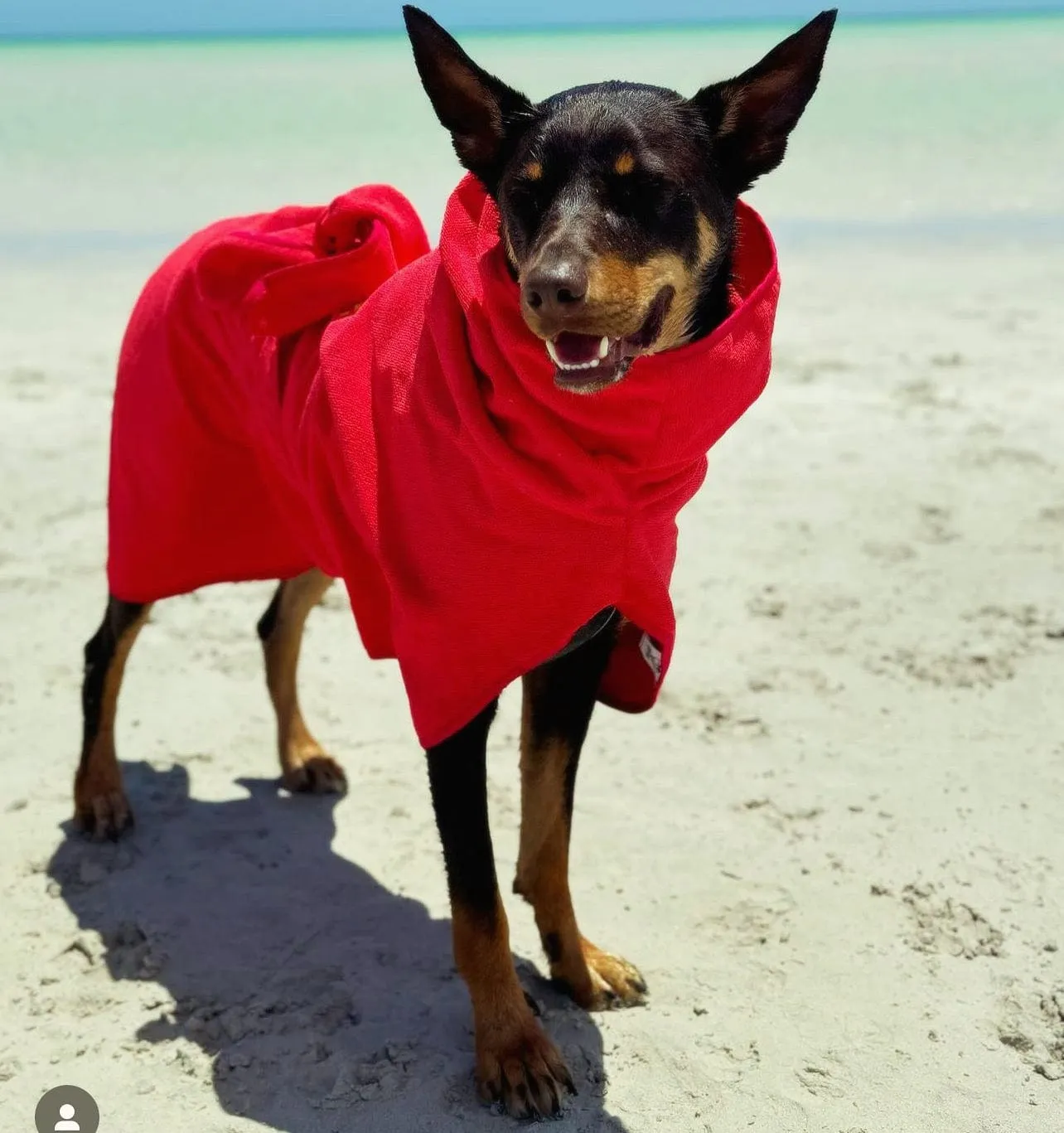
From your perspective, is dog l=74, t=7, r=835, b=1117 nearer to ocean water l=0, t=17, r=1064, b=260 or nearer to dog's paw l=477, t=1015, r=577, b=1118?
dog's paw l=477, t=1015, r=577, b=1118

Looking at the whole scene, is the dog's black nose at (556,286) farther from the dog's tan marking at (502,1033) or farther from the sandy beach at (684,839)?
the sandy beach at (684,839)

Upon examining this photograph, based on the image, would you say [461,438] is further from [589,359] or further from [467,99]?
[467,99]

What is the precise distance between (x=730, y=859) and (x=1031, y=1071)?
35.4 inches

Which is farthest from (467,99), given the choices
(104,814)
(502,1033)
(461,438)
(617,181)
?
(104,814)

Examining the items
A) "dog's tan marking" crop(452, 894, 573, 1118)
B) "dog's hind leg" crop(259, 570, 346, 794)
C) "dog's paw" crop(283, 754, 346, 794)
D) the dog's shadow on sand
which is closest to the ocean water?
"dog's hind leg" crop(259, 570, 346, 794)

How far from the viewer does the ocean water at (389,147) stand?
11.9 m

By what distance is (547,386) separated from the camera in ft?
7.43

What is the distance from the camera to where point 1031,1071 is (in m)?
2.60

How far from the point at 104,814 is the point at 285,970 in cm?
80

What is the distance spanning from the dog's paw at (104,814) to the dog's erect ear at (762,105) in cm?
221

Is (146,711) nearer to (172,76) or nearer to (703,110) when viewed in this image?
(703,110)

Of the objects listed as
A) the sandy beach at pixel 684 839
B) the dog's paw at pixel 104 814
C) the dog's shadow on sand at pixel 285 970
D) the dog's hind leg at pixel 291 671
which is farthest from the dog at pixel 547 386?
the dog's paw at pixel 104 814

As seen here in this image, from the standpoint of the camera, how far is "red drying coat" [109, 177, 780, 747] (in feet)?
7.59

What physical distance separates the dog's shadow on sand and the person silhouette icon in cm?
20
